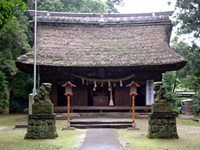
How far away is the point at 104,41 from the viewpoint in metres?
22.6

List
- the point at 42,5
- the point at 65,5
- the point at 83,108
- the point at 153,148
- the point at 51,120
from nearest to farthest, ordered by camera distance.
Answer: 1. the point at 153,148
2. the point at 51,120
3. the point at 83,108
4. the point at 42,5
5. the point at 65,5

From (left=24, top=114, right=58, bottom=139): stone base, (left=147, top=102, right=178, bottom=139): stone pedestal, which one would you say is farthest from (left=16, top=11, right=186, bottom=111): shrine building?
Result: (left=24, top=114, right=58, bottom=139): stone base

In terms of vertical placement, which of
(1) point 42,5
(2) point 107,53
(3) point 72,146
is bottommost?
(3) point 72,146

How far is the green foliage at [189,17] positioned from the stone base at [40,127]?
14.1 metres

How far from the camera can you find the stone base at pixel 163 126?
11430 mm

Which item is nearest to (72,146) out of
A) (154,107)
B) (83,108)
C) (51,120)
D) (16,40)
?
(51,120)

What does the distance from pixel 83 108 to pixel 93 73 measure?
252 centimetres

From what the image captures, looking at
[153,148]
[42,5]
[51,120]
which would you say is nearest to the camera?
[153,148]

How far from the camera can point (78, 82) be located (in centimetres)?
2164

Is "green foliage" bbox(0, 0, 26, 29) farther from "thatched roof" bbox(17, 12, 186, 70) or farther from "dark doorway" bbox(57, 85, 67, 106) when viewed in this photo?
"dark doorway" bbox(57, 85, 67, 106)

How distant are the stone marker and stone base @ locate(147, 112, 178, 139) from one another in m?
3.73

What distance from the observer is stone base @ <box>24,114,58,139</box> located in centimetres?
1130

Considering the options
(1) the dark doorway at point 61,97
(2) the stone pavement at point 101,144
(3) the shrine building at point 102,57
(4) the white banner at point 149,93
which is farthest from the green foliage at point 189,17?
(2) the stone pavement at point 101,144

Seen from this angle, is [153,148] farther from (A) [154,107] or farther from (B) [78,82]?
(B) [78,82]
